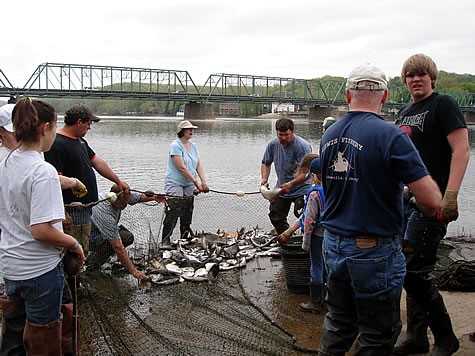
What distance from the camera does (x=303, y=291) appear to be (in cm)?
599

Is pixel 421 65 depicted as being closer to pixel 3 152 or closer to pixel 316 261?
pixel 316 261

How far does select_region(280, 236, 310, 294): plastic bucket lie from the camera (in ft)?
19.1

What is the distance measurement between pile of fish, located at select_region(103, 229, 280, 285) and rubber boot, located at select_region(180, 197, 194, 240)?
16 centimetres

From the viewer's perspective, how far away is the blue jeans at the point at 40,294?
3.20 m

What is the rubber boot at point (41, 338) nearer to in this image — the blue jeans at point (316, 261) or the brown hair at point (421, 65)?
the blue jeans at point (316, 261)

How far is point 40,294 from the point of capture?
321cm

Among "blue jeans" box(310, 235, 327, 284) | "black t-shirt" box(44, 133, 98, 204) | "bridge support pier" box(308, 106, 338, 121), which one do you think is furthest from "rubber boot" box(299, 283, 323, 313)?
"bridge support pier" box(308, 106, 338, 121)

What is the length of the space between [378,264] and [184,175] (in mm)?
5437

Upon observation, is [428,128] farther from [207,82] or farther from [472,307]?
[207,82]

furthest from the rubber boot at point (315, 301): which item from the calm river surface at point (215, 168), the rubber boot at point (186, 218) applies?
the calm river surface at point (215, 168)

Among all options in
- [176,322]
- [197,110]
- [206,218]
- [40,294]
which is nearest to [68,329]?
[40,294]

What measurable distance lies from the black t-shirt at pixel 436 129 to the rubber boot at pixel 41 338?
3.04 m

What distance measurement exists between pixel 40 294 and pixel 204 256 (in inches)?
163

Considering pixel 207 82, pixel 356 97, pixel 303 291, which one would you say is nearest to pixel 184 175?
pixel 303 291
